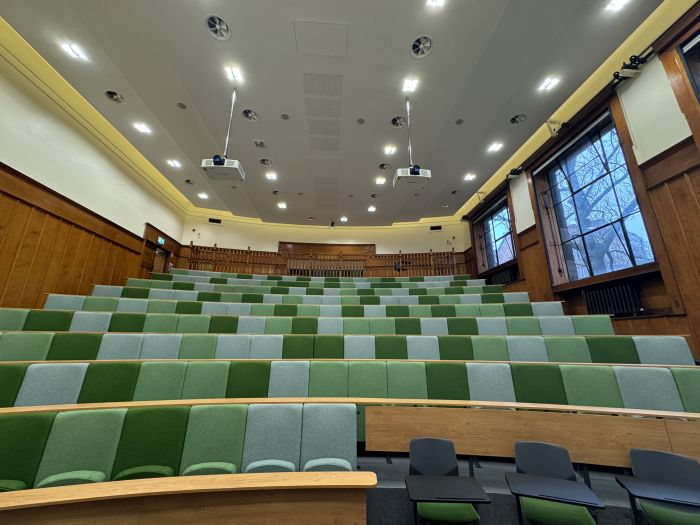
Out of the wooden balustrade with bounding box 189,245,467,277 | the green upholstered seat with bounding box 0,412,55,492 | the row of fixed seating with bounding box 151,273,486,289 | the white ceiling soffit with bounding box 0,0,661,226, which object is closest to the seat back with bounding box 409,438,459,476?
the green upholstered seat with bounding box 0,412,55,492

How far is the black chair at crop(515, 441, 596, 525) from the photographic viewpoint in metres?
1.01

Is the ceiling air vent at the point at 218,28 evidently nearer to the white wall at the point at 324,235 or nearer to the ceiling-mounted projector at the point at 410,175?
the ceiling-mounted projector at the point at 410,175

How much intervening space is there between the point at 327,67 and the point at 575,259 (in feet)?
12.5

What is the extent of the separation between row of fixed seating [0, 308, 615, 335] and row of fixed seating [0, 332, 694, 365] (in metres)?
0.42

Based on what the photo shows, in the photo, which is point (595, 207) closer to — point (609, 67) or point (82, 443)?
point (609, 67)

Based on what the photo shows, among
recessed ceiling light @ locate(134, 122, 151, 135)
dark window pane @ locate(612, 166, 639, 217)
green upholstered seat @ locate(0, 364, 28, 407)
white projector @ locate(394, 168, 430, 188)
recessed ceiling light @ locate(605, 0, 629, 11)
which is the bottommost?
green upholstered seat @ locate(0, 364, 28, 407)

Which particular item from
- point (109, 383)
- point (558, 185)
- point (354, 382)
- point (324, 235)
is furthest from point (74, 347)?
point (324, 235)

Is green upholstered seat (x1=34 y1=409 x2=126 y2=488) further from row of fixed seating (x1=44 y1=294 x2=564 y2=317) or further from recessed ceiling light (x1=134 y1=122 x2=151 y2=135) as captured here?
recessed ceiling light (x1=134 y1=122 x2=151 y2=135)

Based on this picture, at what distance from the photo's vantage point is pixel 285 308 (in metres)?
3.24

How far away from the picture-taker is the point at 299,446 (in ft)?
4.09

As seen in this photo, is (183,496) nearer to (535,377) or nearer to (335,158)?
(535,377)

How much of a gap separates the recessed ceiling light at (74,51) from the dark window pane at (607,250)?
19.2 ft

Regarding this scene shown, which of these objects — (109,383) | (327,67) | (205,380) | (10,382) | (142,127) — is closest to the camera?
(10,382)

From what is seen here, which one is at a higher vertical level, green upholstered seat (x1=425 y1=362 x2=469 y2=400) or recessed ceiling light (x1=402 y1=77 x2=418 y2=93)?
recessed ceiling light (x1=402 y1=77 x2=418 y2=93)
